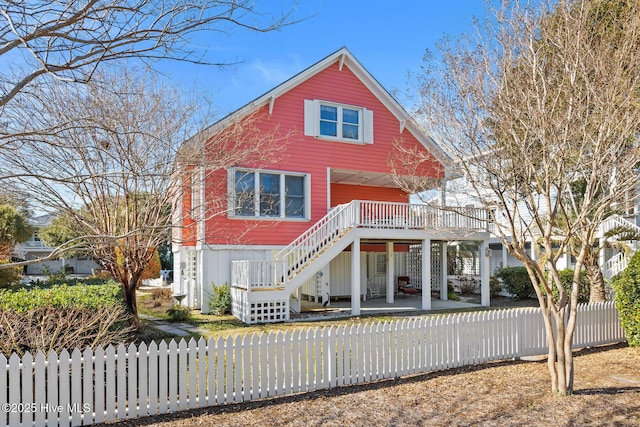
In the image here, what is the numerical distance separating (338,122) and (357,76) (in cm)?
218

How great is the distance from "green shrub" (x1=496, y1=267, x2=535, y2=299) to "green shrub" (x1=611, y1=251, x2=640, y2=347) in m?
8.75

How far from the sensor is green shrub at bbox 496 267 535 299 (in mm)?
18469

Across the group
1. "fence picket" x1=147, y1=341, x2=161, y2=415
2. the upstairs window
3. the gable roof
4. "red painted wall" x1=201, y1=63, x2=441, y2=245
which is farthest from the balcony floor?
"fence picket" x1=147, y1=341, x2=161, y2=415

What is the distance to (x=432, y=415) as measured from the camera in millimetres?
5750

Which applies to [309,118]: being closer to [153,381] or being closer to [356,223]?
[356,223]

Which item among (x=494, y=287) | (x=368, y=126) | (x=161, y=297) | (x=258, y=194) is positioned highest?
(x=368, y=126)

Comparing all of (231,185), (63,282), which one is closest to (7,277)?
(63,282)

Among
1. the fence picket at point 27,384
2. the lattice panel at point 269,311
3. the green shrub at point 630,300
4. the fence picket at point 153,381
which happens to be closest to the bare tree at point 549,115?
the green shrub at point 630,300

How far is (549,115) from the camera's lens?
6.75 m

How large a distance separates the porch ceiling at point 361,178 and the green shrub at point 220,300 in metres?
6.26

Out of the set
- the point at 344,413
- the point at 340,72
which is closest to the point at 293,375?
the point at 344,413

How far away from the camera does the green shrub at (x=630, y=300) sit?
9.37 meters

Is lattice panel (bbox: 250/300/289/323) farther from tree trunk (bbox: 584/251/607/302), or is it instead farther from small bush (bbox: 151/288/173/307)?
tree trunk (bbox: 584/251/607/302)

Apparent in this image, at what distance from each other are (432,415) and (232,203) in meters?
10.2
